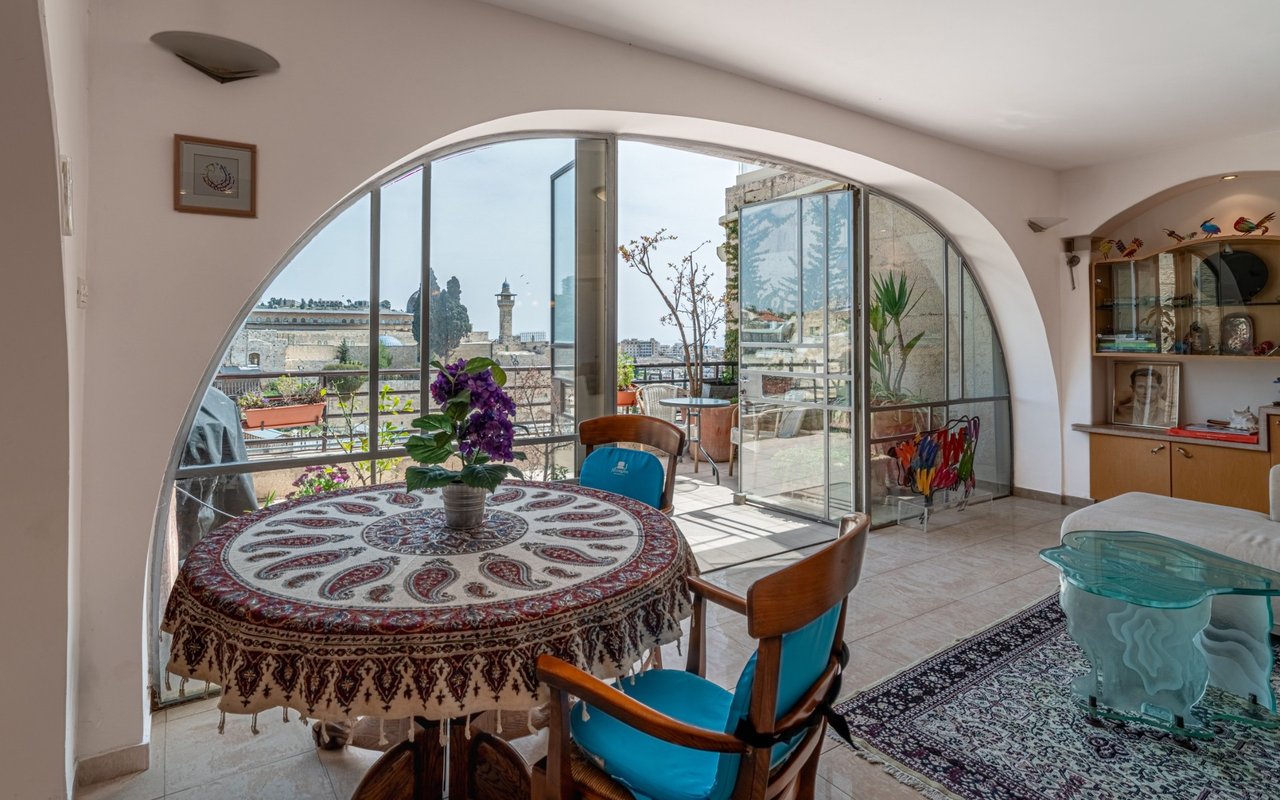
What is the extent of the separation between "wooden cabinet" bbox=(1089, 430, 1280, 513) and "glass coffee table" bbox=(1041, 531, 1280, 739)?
8.28 feet

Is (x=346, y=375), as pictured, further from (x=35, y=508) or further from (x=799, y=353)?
(x=799, y=353)

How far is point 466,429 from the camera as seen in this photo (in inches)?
62.5

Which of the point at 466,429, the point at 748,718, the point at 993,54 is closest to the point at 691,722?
the point at 748,718

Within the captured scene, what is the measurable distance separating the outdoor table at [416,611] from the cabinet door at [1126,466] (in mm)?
4881

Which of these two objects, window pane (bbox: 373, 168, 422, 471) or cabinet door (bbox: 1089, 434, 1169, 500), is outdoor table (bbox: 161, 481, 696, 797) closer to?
window pane (bbox: 373, 168, 422, 471)

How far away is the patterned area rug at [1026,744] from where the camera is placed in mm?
1916

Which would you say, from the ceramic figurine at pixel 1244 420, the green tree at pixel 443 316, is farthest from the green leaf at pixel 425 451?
the ceramic figurine at pixel 1244 420

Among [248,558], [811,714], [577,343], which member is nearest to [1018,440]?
[577,343]

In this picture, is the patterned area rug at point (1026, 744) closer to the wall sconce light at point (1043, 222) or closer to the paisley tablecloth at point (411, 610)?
the paisley tablecloth at point (411, 610)

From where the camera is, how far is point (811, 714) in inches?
44.8

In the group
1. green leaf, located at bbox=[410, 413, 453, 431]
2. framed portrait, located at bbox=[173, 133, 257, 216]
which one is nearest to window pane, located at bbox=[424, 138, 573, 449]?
framed portrait, located at bbox=[173, 133, 257, 216]

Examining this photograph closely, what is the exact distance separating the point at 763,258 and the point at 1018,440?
9.30ft

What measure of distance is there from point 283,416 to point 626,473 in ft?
4.55

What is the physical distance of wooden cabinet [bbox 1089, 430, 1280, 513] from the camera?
4.32 m
